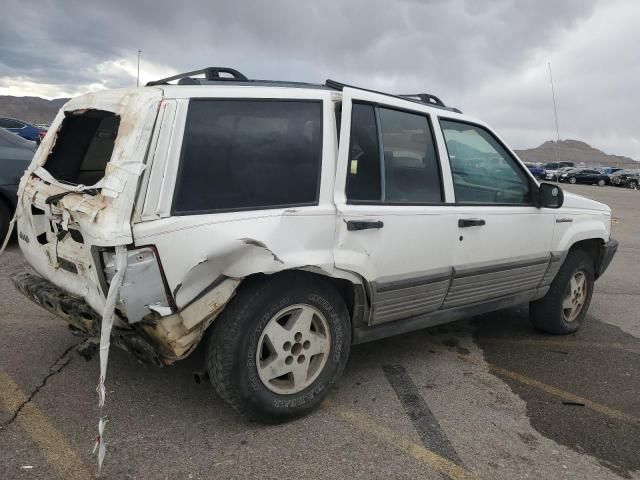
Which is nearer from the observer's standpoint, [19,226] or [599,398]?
[19,226]

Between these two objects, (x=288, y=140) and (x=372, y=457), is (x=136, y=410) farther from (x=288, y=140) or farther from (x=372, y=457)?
(x=288, y=140)

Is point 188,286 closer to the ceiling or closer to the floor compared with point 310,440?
closer to the ceiling

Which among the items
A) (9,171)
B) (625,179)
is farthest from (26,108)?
(9,171)

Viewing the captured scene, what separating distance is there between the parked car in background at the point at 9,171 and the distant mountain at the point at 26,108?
127371 millimetres

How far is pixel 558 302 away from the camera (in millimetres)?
4836

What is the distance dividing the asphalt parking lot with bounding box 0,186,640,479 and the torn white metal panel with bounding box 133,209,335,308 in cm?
82

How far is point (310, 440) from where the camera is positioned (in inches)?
118

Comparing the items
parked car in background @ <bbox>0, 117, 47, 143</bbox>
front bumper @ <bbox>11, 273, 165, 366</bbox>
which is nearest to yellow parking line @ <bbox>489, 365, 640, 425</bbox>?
front bumper @ <bbox>11, 273, 165, 366</bbox>

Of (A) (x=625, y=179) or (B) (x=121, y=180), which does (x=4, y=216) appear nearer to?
(B) (x=121, y=180)

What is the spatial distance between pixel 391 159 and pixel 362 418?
1567mm

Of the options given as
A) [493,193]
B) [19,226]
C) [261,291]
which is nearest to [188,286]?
[261,291]

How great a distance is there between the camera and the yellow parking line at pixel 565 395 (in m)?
3.51

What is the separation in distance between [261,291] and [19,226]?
66.9 inches

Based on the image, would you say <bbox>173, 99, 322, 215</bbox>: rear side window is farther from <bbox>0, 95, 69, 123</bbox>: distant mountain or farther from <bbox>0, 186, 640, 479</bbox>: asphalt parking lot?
<bbox>0, 95, 69, 123</bbox>: distant mountain
